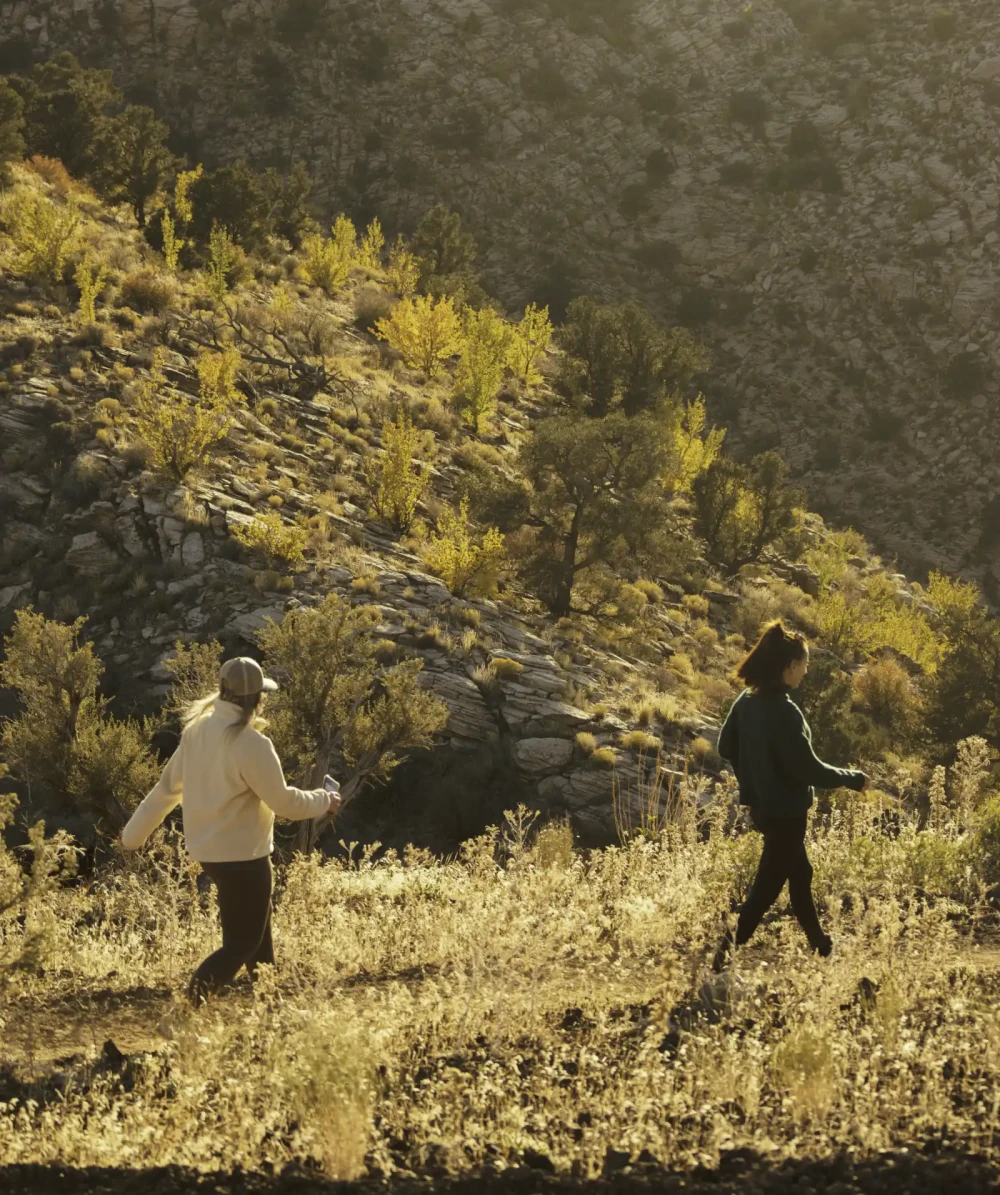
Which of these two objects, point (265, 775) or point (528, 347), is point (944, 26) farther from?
point (265, 775)

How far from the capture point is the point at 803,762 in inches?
175

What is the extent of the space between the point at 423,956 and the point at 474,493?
47.4 feet

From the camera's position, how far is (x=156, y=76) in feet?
148

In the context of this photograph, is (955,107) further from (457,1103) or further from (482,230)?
(457,1103)

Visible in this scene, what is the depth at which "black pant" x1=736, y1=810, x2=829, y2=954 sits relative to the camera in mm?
4543

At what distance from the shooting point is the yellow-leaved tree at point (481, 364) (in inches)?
979

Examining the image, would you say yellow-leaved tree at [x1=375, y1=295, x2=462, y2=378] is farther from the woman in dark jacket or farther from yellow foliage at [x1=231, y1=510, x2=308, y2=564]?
the woman in dark jacket

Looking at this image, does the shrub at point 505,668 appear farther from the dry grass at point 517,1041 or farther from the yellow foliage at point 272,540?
the dry grass at point 517,1041

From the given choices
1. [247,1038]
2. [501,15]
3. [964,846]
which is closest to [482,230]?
[501,15]

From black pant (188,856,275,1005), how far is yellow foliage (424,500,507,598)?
42.9 feet

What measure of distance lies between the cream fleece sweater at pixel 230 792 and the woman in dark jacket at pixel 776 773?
1.73 meters

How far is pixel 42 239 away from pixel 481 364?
9.59 m

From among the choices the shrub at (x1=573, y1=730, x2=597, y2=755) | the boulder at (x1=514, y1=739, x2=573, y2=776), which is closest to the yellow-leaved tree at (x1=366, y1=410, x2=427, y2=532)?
the boulder at (x1=514, y1=739, x2=573, y2=776)

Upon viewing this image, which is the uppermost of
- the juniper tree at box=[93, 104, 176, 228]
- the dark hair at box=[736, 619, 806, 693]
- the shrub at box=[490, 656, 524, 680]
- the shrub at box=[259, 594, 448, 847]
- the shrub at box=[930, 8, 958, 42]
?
the shrub at box=[930, 8, 958, 42]
